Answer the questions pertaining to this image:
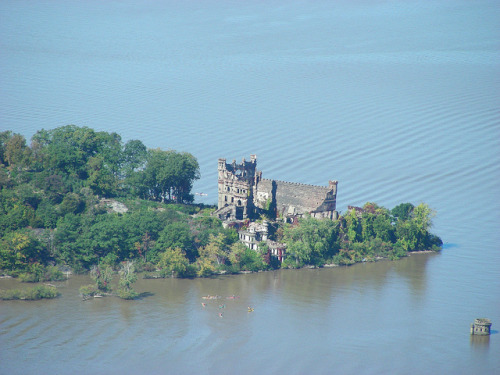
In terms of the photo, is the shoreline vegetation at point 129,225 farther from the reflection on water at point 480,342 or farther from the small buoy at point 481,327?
the reflection on water at point 480,342

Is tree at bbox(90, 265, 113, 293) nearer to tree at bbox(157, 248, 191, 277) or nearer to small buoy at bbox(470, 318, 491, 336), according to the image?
tree at bbox(157, 248, 191, 277)

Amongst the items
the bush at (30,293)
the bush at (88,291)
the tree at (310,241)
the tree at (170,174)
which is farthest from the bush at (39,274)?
the tree at (310,241)

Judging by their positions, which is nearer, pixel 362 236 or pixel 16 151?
pixel 362 236

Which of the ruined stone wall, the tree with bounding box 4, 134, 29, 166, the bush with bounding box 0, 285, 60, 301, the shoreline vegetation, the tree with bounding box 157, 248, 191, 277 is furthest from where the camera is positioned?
the tree with bounding box 4, 134, 29, 166

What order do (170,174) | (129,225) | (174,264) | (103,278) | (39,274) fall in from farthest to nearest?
(170,174)
(129,225)
(174,264)
(39,274)
(103,278)

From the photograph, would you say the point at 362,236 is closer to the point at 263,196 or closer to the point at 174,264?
the point at 263,196

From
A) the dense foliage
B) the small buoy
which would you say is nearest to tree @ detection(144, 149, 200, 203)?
the dense foliage

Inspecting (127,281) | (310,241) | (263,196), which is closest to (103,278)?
(127,281)
